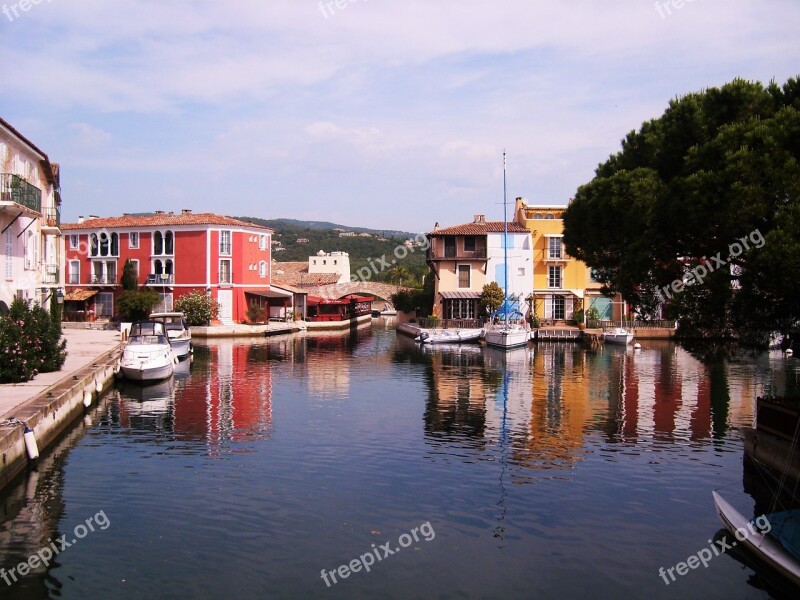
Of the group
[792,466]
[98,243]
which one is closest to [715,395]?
[792,466]

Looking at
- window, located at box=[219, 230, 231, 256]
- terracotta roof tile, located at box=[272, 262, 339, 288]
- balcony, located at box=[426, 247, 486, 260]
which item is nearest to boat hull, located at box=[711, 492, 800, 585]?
balcony, located at box=[426, 247, 486, 260]

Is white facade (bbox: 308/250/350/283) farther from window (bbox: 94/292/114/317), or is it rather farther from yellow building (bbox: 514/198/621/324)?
yellow building (bbox: 514/198/621/324)

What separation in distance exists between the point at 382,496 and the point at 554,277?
5186cm

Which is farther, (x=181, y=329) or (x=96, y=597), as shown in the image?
(x=181, y=329)

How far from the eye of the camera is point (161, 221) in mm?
66000

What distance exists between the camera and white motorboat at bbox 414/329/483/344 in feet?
191

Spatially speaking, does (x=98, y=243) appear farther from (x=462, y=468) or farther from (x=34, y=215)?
(x=462, y=468)

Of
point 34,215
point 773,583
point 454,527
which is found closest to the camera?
point 773,583

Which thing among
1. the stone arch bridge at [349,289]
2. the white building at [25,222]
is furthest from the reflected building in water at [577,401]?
the stone arch bridge at [349,289]

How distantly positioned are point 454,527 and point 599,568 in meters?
2.97

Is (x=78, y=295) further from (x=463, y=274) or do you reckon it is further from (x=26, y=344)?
(x=26, y=344)

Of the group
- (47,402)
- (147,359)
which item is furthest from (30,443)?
(147,359)

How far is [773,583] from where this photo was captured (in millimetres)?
12141

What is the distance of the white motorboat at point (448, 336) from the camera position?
58188mm
